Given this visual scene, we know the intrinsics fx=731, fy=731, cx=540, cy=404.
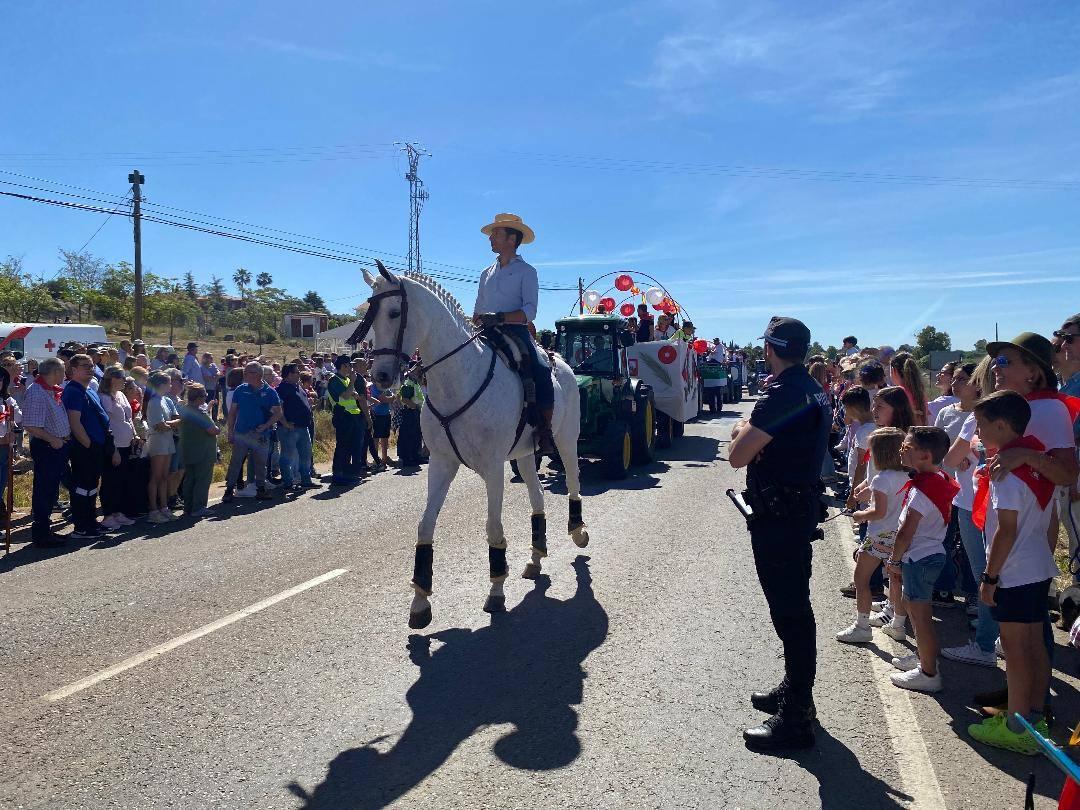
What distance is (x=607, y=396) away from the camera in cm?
1264

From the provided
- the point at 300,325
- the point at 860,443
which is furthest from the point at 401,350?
the point at 300,325

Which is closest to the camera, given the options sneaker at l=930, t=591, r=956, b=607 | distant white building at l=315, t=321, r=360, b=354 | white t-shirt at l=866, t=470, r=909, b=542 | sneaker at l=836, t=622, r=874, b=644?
white t-shirt at l=866, t=470, r=909, b=542

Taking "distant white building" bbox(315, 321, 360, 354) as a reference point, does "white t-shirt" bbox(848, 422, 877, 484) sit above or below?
below

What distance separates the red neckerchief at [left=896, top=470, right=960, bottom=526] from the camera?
14.6 feet

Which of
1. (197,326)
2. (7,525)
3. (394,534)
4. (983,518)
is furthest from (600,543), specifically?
(197,326)

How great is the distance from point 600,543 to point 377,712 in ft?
13.3

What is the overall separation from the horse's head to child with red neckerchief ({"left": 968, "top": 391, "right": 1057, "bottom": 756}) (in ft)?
11.7

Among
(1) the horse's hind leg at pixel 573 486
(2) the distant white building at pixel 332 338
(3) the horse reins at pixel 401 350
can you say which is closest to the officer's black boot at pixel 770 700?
(3) the horse reins at pixel 401 350

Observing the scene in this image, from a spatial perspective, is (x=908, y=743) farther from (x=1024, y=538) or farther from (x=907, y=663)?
(x=1024, y=538)

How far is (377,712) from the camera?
13.1 feet

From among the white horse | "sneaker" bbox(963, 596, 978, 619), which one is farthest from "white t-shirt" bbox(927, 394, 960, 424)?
the white horse

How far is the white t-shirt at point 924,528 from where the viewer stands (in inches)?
173

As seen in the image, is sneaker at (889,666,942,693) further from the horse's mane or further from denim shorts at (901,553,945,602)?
the horse's mane

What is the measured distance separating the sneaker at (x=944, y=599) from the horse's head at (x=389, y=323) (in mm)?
4722
